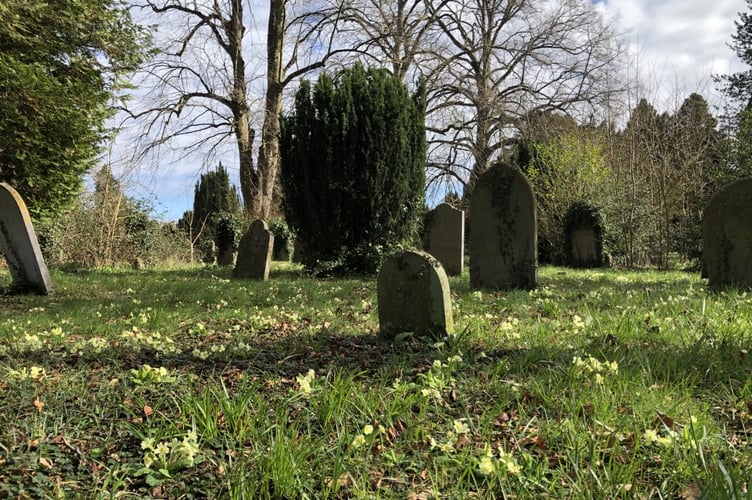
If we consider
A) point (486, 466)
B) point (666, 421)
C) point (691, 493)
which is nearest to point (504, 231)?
point (666, 421)

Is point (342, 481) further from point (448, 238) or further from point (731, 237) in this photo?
point (448, 238)

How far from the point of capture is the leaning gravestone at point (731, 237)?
574 cm

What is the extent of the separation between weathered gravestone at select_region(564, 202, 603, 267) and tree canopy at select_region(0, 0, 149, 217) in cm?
1388

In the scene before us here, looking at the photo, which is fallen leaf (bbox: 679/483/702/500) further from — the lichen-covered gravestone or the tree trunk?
the tree trunk

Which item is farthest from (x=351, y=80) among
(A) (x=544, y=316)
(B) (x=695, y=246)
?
(B) (x=695, y=246)

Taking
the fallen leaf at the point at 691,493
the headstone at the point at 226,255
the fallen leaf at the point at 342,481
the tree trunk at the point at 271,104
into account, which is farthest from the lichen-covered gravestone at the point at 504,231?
the tree trunk at the point at 271,104

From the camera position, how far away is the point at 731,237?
5.83 metres

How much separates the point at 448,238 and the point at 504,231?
405 centimetres

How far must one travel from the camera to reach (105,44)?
13102 mm

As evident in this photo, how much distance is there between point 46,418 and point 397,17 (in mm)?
22100

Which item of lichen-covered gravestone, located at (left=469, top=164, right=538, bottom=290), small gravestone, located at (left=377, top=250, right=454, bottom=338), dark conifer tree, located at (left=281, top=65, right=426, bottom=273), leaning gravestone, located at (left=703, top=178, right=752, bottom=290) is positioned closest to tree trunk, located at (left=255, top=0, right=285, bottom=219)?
dark conifer tree, located at (left=281, top=65, right=426, bottom=273)

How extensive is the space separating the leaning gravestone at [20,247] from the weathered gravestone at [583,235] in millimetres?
13063

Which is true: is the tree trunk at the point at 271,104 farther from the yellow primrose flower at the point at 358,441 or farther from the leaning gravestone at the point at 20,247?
the yellow primrose flower at the point at 358,441

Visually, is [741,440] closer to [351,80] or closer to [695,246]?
[351,80]
